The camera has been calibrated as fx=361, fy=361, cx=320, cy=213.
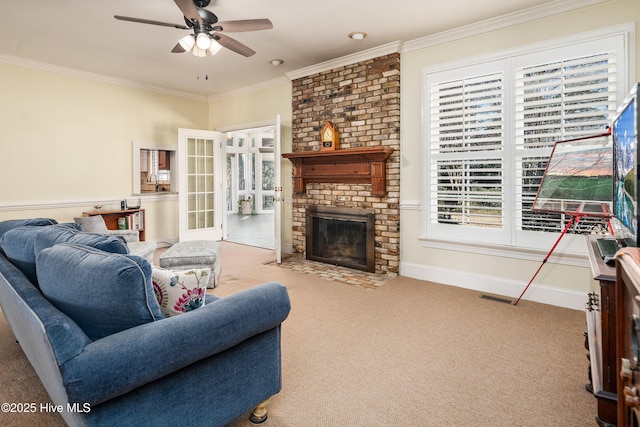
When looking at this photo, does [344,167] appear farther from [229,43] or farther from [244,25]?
[244,25]

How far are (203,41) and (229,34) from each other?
977 mm

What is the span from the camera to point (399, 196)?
14.6 feet

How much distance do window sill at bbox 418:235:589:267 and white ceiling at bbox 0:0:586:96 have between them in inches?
91.3

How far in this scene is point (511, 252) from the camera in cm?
370

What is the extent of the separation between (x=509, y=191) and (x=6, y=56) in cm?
629

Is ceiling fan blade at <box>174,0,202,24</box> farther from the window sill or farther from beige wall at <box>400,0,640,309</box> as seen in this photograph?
the window sill

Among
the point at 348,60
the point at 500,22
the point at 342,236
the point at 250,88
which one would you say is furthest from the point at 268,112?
the point at 500,22

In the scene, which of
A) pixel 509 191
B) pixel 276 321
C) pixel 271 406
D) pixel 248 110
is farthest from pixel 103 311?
pixel 248 110

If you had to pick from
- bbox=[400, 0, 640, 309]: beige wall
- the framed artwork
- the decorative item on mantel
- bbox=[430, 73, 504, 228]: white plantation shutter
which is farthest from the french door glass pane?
the framed artwork

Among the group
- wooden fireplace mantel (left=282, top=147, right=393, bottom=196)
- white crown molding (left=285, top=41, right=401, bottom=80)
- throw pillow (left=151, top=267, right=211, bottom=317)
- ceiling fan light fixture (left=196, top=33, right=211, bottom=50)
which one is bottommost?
throw pillow (left=151, top=267, right=211, bottom=317)

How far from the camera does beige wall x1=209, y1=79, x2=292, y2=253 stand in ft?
18.8

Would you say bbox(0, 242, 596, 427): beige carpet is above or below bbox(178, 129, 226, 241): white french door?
below

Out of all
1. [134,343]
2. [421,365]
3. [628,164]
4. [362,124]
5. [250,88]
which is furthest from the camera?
[250,88]

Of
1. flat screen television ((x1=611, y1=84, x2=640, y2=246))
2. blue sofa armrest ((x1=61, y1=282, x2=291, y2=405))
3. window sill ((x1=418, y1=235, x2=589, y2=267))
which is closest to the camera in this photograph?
blue sofa armrest ((x1=61, y1=282, x2=291, y2=405))
